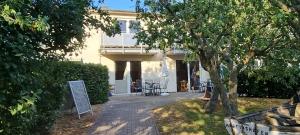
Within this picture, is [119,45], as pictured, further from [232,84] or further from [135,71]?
[232,84]

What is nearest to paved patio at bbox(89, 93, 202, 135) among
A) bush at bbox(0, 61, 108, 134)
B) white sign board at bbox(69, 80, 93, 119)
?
white sign board at bbox(69, 80, 93, 119)

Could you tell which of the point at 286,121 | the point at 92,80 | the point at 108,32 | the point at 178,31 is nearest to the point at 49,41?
the point at 108,32

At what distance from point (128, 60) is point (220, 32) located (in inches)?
716

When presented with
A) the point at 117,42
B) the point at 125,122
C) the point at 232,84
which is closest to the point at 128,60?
the point at 117,42

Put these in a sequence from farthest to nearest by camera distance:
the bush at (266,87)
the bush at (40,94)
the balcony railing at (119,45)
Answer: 1. the balcony railing at (119,45)
2. the bush at (266,87)
3. the bush at (40,94)

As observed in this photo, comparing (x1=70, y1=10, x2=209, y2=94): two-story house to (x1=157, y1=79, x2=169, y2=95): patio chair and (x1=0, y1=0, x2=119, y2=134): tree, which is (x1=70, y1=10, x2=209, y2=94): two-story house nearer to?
(x1=157, y1=79, x2=169, y2=95): patio chair

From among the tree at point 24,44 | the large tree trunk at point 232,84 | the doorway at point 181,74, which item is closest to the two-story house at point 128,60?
the doorway at point 181,74

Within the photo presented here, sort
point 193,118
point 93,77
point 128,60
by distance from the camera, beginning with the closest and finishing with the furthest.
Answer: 1. point 193,118
2. point 93,77
3. point 128,60

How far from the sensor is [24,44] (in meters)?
5.87

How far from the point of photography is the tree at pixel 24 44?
5324mm

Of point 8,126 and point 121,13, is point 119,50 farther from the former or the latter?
point 8,126

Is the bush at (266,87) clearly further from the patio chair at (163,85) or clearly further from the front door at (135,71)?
the front door at (135,71)

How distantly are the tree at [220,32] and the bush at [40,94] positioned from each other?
327 centimetres

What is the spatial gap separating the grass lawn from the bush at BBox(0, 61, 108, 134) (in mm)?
3244
